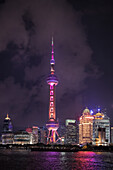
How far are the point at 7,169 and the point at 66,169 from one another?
17.7m

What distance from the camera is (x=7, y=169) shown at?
90.3 metres

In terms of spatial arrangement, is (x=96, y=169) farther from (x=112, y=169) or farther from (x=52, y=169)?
(x=52, y=169)

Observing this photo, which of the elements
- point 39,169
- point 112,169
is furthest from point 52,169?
point 112,169

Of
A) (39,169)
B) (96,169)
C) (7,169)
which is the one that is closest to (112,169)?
(96,169)

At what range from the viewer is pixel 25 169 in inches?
3642

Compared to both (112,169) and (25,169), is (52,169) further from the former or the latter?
(112,169)

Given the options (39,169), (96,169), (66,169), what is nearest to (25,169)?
(39,169)

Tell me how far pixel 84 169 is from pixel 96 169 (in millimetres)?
3915

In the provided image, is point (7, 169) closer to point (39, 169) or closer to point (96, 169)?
point (39, 169)

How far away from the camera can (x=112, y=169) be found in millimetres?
92438

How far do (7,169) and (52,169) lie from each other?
13491 mm

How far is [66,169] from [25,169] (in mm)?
12417

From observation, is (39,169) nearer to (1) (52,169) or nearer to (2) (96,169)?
(1) (52,169)

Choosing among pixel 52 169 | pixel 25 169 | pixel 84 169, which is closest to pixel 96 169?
pixel 84 169
